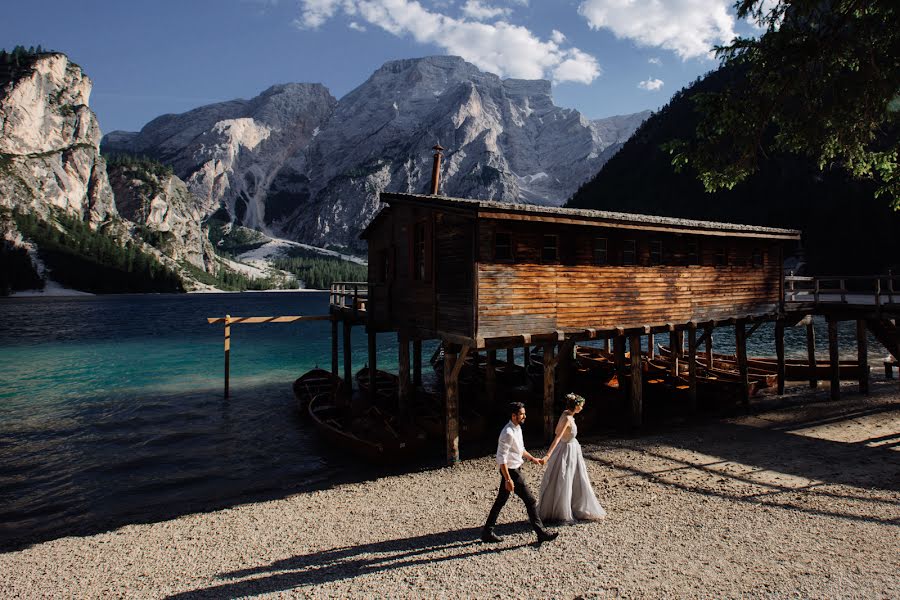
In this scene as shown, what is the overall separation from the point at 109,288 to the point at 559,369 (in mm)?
198094

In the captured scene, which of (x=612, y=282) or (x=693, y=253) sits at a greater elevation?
(x=693, y=253)

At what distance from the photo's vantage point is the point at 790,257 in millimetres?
97562

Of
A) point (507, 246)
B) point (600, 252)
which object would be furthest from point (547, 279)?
point (600, 252)

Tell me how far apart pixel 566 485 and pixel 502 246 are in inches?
320

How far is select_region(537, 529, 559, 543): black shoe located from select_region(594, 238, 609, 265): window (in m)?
11.1

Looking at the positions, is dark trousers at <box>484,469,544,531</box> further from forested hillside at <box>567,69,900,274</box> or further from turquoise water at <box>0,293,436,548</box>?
forested hillside at <box>567,69,900,274</box>

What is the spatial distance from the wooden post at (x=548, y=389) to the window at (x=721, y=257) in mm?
10556

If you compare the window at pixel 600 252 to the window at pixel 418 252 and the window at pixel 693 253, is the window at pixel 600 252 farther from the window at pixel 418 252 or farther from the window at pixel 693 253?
the window at pixel 418 252

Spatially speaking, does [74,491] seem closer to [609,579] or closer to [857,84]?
[609,579]

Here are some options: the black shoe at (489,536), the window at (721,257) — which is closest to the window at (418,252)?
the black shoe at (489,536)

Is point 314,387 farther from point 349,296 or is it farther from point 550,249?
point 550,249

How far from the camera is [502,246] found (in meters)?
15.9

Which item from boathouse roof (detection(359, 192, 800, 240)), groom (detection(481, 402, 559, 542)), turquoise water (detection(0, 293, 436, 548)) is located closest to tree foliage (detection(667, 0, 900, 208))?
boathouse roof (detection(359, 192, 800, 240))

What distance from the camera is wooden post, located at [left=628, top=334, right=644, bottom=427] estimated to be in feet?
64.5
